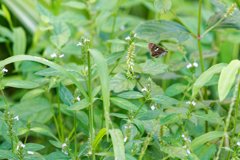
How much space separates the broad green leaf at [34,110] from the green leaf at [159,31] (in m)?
0.49

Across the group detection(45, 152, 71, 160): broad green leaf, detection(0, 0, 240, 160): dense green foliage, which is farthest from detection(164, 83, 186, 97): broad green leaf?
detection(45, 152, 71, 160): broad green leaf

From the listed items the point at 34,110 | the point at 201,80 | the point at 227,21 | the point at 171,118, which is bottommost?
the point at 34,110

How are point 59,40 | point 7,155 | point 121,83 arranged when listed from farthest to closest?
point 59,40 < point 121,83 < point 7,155

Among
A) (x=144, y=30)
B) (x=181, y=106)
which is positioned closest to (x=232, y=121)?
(x=181, y=106)

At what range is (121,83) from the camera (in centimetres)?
71

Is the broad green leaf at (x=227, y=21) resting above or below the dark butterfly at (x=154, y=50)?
above

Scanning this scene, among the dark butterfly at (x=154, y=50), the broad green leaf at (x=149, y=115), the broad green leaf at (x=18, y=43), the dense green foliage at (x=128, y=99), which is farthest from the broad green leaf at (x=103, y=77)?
the broad green leaf at (x=18, y=43)

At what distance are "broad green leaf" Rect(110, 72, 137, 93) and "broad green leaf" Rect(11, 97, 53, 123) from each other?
1.27 feet

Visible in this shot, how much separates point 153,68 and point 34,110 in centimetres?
51

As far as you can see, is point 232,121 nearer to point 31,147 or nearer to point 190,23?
point 31,147

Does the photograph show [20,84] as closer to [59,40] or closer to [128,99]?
[59,40]

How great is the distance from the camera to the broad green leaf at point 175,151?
0.59 metres

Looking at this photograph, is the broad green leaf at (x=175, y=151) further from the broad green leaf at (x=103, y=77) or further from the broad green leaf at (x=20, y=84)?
the broad green leaf at (x=20, y=84)

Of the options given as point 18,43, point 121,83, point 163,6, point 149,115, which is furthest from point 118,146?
point 18,43
